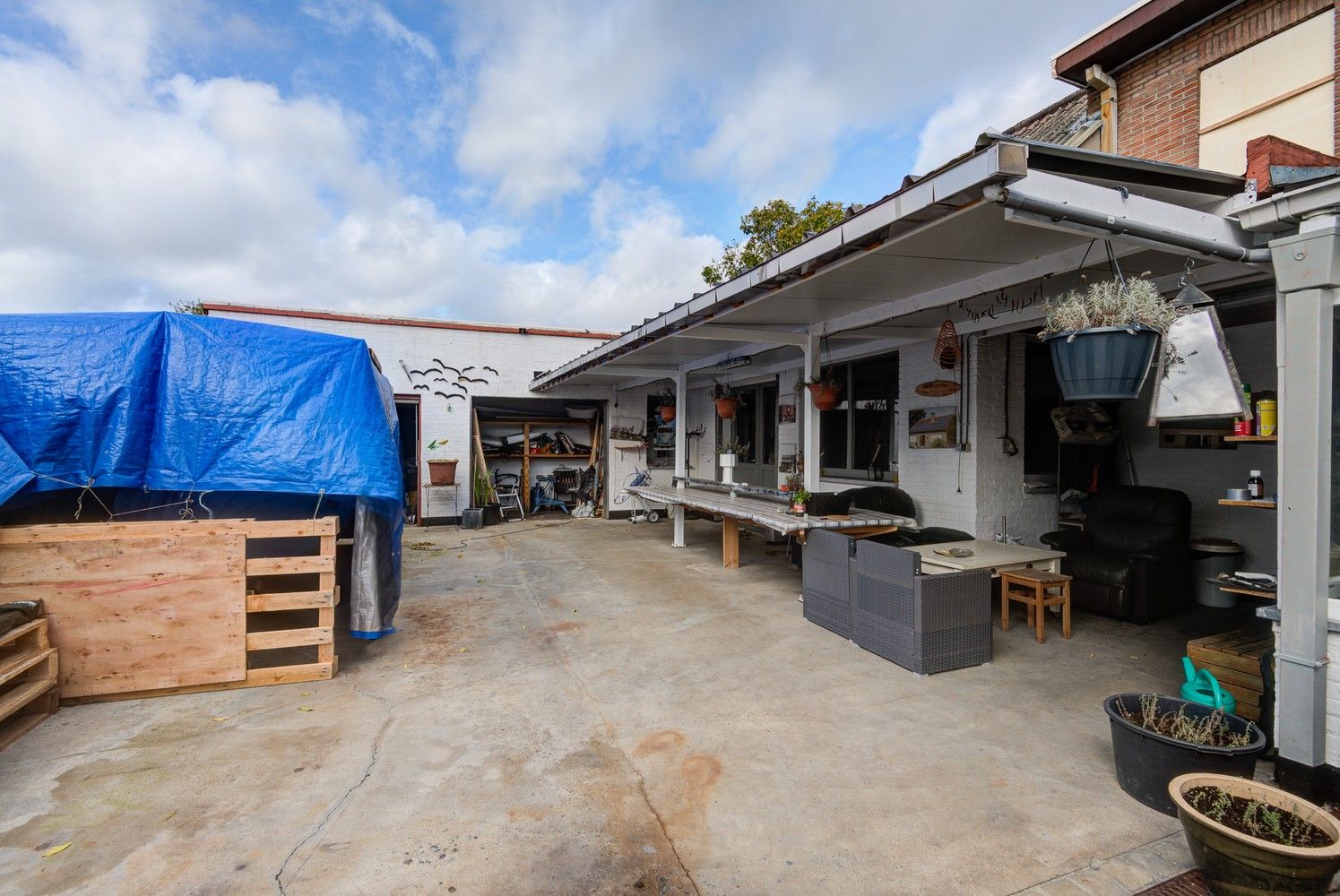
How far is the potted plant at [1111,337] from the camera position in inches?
86.9

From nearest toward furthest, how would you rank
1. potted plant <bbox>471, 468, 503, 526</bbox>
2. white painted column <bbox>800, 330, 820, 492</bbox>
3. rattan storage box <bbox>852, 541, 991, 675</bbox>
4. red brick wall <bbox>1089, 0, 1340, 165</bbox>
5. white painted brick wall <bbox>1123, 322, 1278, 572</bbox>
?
1. rattan storage box <bbox>852, 541, 991, 675</bbox>
2. white painted brick wall <bbox>1123, 322, 1278, 572</bbox>
3. red brick wall <bbox>1089, 0, 1340, 165</bbox>
4. white painted column <bbox>800, 330, 820, 492</bbox>
5. potted plant <bbox>471, 468, 503, 526</bbox>

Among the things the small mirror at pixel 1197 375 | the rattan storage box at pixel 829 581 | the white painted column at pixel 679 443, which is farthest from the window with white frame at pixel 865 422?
the small mirror at pixel 1197 375

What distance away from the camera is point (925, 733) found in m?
2.72

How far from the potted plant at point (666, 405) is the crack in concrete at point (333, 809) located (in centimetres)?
777

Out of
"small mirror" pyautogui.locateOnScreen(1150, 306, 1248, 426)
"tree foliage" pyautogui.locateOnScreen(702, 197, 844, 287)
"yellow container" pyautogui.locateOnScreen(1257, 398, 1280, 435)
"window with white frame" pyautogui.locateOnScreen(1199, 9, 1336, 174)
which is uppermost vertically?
"tree foliage" pyautogui.locateOnScreen(702, 197, 844, 287)

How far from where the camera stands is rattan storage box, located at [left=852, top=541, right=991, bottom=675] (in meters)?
3.42

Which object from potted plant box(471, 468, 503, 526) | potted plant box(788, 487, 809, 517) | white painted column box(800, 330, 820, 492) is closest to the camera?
potted plant box(788, 487, 809, 517)

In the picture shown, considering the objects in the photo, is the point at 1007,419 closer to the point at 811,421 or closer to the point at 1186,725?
the point at 811,421

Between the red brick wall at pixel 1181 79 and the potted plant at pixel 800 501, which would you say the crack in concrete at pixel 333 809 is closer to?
the potted plant at pixel 800 501

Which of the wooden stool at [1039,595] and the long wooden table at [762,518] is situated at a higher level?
the long wooden table at [762,518]

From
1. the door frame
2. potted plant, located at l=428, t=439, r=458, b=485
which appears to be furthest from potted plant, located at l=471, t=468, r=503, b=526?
the door frame

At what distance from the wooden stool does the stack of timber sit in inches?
221

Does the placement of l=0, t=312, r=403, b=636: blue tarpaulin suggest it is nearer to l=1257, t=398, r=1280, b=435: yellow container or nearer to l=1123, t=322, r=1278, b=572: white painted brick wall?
l=1257, t=398, r=1280, b=435: yellow container

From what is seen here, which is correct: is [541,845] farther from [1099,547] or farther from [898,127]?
[898,127]
